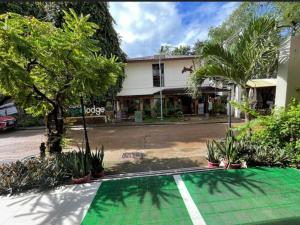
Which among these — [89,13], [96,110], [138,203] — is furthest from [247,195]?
[96,110]

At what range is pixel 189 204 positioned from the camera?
15.7 ft

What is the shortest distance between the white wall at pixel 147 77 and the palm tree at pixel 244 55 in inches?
623

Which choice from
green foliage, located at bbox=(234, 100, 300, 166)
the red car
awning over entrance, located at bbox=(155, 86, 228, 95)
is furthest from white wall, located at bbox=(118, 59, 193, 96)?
green foliage, located at bbox=(234, 100, 300, 166)

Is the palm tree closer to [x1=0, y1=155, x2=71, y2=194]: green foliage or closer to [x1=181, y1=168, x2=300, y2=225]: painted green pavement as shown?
[x1=181, y1=168, x2=300, y2=225]: painted green pavement

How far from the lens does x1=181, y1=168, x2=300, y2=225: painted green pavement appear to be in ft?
13.7

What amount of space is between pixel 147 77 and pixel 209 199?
1907 centimetres

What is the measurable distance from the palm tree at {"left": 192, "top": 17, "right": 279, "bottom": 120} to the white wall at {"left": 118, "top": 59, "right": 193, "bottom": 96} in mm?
15819

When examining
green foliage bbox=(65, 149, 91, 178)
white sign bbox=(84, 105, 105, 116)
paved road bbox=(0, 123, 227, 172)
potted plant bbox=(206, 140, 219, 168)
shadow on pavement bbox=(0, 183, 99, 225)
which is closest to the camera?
shadow on pavement bbox=(0, 183, 99, 225)

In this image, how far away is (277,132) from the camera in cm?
680

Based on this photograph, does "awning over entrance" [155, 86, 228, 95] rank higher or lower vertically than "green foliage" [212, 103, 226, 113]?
higher

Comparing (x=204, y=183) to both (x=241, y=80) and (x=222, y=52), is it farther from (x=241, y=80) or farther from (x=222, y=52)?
(x=222, y=52)

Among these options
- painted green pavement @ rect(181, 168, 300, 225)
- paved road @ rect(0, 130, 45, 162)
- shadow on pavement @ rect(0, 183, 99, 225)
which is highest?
painted green pavement @ rect(181, 168, 300, 225)

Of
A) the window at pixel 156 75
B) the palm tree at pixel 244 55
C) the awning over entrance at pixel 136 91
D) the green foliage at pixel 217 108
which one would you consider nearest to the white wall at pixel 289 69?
the palm tree at pixel 244 55

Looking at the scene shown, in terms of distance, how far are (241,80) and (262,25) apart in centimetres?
167
